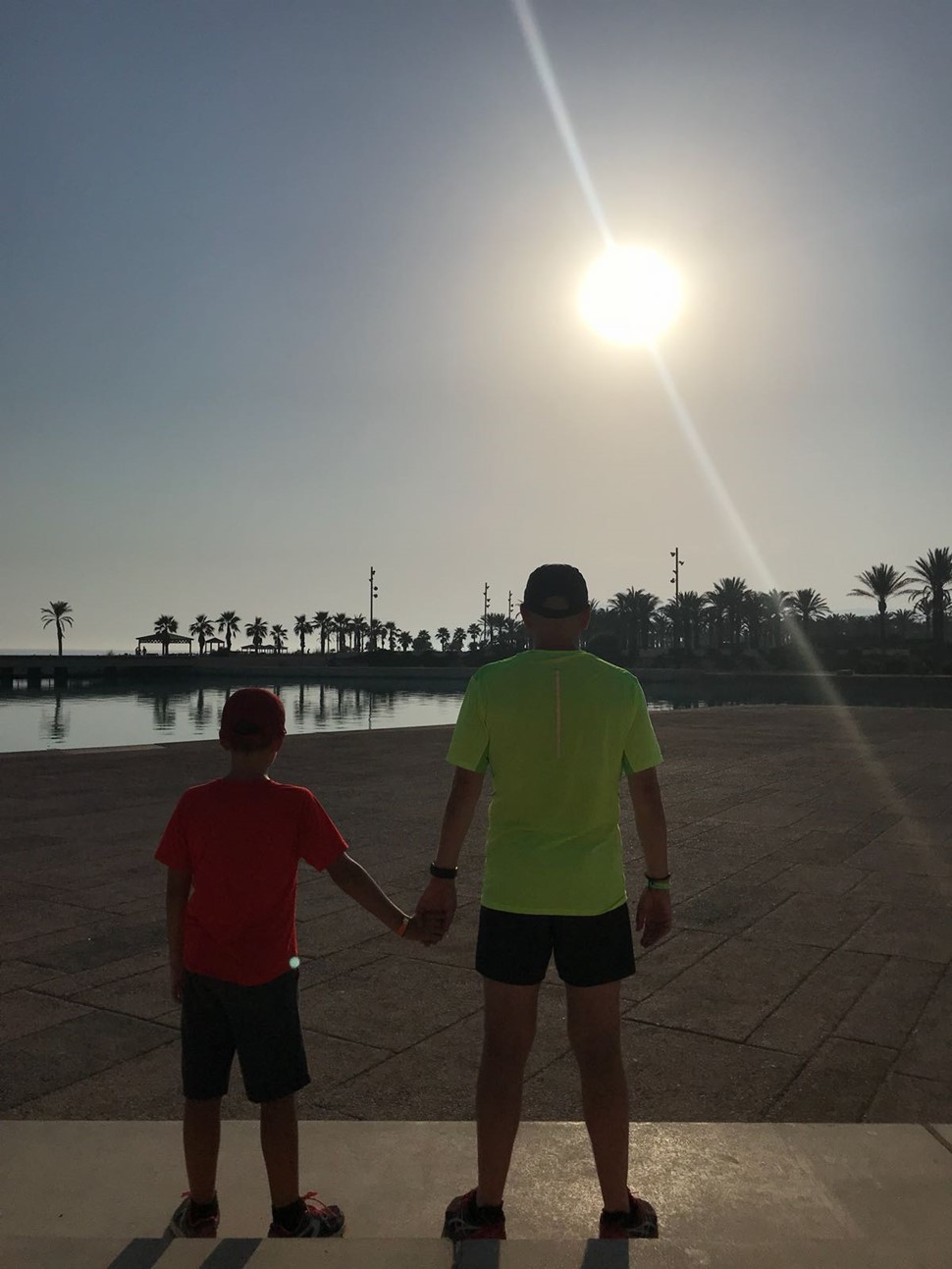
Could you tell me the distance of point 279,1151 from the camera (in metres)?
2.37

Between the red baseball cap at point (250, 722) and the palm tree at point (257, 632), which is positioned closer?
the red baseball cap at point (250, 722)

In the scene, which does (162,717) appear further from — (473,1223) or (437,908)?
(473,1223)

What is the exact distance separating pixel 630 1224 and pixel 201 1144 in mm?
1076

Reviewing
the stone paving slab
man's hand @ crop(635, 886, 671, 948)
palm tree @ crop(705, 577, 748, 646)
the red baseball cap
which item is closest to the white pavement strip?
the stone paving slab

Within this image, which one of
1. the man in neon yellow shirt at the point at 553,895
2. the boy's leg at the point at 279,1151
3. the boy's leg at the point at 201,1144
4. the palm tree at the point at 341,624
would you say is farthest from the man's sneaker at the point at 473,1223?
the palm tree at the point at 341,624

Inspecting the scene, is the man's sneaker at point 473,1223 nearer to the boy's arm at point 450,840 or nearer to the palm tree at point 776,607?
the boy's arm at point 450,840

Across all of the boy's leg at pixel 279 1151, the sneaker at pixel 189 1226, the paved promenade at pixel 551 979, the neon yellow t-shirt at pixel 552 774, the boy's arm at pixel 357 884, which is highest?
the neon yellow t-shirt at pixel 552 774

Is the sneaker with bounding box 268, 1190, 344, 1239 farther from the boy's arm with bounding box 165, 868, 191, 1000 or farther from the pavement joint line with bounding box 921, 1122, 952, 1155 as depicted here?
the pavement joint line with bounding box 921, 1122, 952, 1155

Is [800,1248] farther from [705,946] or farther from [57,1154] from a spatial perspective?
[705,946]

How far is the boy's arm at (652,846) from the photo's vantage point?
2553 millimetres

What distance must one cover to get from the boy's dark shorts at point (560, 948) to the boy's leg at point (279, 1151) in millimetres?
608

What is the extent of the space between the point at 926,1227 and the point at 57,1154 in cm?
235

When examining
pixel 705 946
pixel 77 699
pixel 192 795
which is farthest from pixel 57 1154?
pixel 77 699

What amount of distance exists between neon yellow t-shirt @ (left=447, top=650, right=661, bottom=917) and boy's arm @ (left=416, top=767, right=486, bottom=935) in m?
0.07
